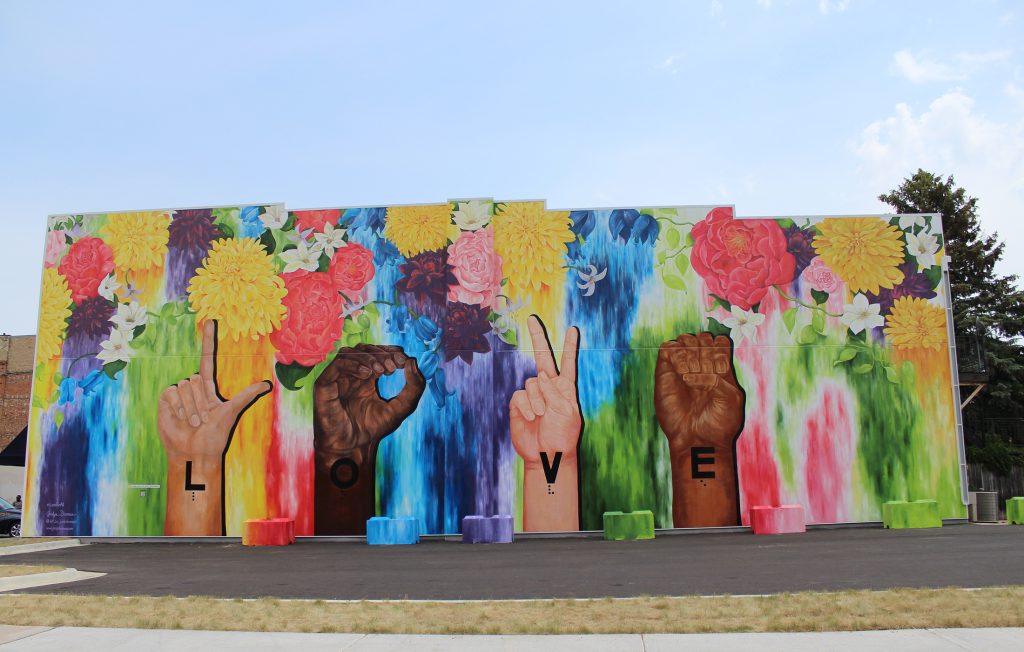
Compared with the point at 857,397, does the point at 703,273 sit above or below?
above

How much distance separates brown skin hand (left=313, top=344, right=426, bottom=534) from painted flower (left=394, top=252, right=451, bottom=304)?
1.67 metres

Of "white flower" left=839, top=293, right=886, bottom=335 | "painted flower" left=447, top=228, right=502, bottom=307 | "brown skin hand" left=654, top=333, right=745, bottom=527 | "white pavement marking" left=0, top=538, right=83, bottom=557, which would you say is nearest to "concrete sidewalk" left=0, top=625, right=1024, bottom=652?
"white pavement marking" left=0, top=538, right=83, bottom=557

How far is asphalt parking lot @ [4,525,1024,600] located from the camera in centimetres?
1177

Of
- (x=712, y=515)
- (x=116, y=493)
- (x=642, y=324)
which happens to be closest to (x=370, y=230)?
(x=642, y=324)

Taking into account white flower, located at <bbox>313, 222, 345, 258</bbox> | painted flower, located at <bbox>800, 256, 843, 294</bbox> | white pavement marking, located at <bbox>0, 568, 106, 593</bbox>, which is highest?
white flower, located at <bbox>313, 222, 345, 258</bbox>

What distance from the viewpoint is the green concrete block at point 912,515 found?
71.4 feet

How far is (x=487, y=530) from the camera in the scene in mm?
21359

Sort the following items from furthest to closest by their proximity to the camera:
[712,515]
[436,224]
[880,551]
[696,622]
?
[436,224] < [712,515] < [880,551] < [696,622]

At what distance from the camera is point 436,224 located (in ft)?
77.5

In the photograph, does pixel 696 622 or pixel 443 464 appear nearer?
pixel 696 622

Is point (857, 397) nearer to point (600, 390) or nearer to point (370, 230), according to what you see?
point (600, 390)

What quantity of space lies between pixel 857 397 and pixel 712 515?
16.5 feet

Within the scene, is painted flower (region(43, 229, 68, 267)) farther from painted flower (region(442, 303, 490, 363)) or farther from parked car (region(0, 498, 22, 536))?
painted flower (region(442, 303, 490, 363))

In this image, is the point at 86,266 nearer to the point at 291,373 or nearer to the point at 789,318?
the point at 291,373
